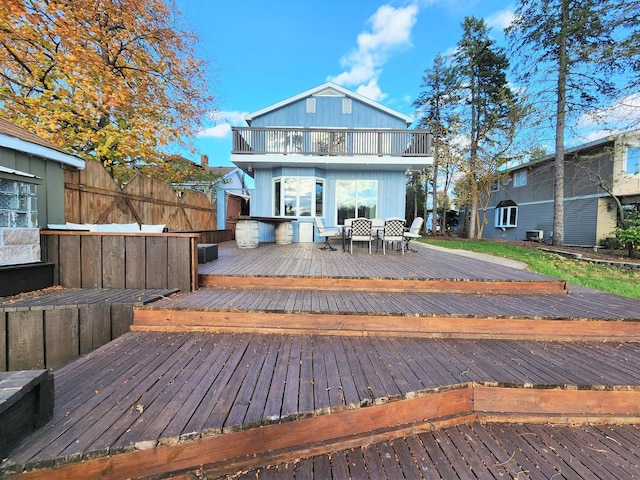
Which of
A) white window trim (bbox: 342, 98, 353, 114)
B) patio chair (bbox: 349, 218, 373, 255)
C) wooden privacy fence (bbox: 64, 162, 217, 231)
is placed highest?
white window trim (bbox: 342, 98, 353, 114)

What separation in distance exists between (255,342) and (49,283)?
284cm

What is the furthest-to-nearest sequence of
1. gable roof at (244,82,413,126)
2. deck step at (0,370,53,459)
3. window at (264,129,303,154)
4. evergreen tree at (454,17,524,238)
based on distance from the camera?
evergreen tree at (454,17,524,238) < gable roof at (244,82,413,126) < window at (264,129,303,154) < deck step at (0,370,53,459)

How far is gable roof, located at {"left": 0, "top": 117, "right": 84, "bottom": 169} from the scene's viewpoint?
297 cm

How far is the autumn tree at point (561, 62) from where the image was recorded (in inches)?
345

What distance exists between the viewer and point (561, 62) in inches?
372

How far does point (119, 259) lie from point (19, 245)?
959mm

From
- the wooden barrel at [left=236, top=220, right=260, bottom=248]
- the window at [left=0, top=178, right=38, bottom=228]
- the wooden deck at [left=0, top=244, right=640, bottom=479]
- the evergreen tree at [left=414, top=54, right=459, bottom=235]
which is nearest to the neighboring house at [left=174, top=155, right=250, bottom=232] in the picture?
the wooden barrel at [left=236, top=220, right=260, bottom=248]

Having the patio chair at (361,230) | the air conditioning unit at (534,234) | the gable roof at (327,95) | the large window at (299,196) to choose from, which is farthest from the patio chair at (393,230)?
the air conditioning unit at (534,234)

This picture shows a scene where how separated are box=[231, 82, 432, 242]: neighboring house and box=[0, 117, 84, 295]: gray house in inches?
230

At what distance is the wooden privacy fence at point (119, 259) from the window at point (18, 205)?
0.24 meters

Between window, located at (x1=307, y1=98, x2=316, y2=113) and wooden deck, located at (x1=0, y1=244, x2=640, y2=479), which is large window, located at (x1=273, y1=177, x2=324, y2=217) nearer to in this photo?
window, located at (x1=307, y1=98, x2=316, y2=113)

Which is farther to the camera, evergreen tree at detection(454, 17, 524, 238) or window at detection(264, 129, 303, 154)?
evergreen tree at detection(454, 17, 524, 238)

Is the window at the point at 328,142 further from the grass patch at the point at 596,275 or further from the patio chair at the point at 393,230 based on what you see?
the grass patch at the point at 596,275

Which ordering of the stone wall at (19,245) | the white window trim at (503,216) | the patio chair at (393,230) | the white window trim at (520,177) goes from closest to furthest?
the stone wall at (19,245)
the patio chair at (393,230)
the white window trim at (520,177)
the white window trim at (503,216)
